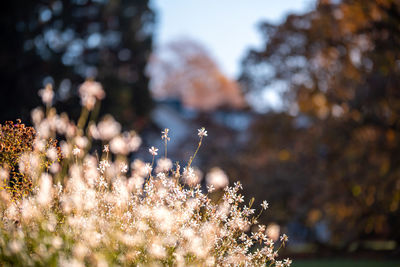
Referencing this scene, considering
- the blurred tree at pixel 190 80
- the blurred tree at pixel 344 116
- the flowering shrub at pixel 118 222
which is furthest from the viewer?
the blurred tree at pixel 190 80

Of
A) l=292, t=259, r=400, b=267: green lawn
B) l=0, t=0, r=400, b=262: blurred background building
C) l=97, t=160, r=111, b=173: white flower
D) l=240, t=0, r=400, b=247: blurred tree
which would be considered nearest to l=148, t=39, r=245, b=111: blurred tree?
l=0, t=0, r=400, b=262: blurred background building

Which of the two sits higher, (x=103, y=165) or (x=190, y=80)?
(x=190, y=80)

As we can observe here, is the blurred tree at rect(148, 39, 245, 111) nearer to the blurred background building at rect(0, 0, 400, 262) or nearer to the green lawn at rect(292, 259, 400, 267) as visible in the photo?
the blurred background building at rect(0, 0, 400, 262)

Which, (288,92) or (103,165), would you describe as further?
(288,92)

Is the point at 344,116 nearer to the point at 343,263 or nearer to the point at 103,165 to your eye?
the point at 343,263

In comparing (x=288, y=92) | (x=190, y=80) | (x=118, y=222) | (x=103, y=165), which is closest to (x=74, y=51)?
(x=288, y=92)

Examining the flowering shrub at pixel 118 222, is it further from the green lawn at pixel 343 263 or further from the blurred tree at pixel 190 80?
the blurred tree at pixel 190 80

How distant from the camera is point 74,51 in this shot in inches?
709

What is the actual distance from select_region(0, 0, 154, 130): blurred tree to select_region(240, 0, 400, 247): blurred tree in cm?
658

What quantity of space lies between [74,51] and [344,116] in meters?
11.5

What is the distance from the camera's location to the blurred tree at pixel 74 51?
15703 mm

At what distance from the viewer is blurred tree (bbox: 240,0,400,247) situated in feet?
40.5

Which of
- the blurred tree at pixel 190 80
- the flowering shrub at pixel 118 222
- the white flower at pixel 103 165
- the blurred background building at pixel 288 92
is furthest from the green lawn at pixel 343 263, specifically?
the blurred tree at pixel 190 80

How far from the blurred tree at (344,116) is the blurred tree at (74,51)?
6.58 metres
